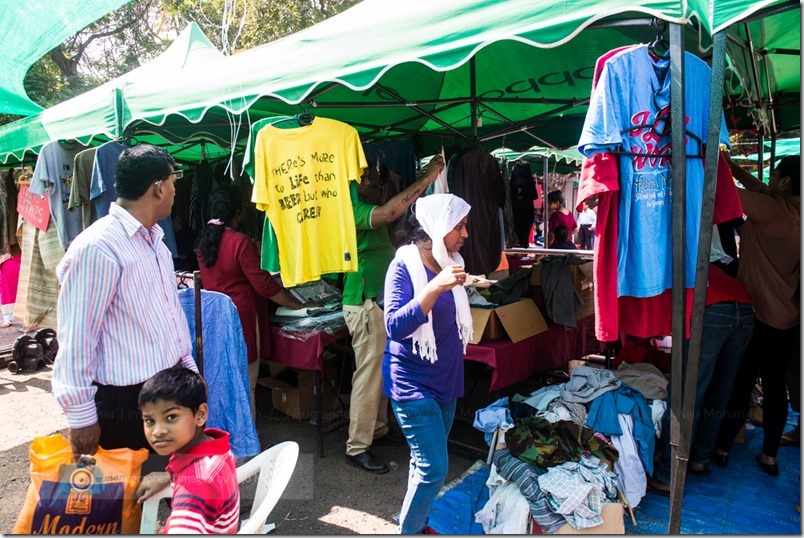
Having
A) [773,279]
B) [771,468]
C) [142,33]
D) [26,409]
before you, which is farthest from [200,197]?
[142,33]

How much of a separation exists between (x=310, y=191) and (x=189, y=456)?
6.06 ft

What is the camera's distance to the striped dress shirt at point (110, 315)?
6.16 ft

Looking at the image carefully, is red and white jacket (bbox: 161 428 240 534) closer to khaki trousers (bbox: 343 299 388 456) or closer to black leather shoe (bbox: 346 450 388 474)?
khaki trousers (bbox: 343 299 388 456)

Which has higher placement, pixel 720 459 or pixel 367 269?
pixel 367 269

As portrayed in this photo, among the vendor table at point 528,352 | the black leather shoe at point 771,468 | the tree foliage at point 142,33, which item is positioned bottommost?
the black leather shoe at point 771,468

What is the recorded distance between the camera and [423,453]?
7.71ft

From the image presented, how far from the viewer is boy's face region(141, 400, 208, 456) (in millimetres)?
1829

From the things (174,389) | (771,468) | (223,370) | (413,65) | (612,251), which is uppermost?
(413,65)

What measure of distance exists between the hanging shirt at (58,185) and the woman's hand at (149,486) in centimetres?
303

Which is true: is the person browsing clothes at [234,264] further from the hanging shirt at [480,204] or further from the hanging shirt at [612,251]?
the hanging shirt at [612,251]

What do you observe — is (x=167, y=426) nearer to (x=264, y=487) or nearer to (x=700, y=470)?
(x=264, y=487)

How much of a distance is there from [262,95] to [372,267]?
1.29 metres

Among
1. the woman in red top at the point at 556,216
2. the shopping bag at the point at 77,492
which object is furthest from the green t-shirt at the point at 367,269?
the woman in red top at the point at 556,216

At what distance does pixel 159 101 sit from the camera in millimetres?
3576
